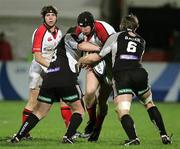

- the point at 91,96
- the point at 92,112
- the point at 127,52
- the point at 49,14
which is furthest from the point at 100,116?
the point at 49,14

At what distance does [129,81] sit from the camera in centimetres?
1138

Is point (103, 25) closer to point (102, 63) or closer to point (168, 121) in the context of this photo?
point (102, 63)

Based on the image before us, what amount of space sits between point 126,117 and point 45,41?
2.26 metres

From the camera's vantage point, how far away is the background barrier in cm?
2283

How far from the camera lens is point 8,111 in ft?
63.5

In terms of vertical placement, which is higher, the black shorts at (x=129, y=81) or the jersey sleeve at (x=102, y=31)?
the jersey sleeve at (x=102, y=31)

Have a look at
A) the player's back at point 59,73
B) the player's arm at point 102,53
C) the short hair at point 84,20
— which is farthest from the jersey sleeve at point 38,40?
the short hair at point 84,20

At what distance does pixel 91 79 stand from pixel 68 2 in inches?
519

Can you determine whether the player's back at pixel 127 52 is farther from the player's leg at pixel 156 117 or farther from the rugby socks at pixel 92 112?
the rugby socks at pixel 92 112

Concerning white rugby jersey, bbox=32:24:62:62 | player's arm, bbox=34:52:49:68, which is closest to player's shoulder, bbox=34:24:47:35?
white rugby jersey, bbox=32:24:62:62

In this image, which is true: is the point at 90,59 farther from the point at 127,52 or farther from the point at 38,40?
the point at 38,40

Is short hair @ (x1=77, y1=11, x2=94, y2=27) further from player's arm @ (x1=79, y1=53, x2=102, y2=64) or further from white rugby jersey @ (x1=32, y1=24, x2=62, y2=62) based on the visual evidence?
white rugby jersey @ (x1=32, y1=24, x2=62, y2=62)

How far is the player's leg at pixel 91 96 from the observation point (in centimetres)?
1273

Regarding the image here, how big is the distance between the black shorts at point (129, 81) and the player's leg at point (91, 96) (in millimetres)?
1269
